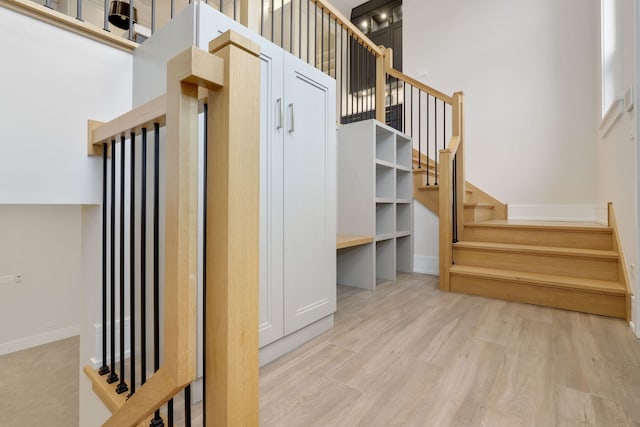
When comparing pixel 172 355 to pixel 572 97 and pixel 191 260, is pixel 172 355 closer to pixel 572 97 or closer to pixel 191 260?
pixel 191 260

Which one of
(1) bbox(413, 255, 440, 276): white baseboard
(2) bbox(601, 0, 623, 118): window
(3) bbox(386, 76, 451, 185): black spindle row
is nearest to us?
(2) bbox(601, 0, 623, 118): window

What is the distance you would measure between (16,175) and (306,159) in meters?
1.20

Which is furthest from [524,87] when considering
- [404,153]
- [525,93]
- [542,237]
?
[542,237]

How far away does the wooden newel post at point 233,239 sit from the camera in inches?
23.9

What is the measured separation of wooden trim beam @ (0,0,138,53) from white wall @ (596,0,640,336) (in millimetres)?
2421

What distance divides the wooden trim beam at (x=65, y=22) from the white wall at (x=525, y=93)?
9.31 ft

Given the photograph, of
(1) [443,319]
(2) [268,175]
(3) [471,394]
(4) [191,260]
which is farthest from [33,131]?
(1) [443,319]

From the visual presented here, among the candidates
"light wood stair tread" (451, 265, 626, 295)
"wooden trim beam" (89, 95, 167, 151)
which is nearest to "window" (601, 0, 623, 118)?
"light wood stair tread" (451, 265, 626, 295)

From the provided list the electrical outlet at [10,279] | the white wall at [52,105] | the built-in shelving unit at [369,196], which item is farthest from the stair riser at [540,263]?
the electrical outlet at [10,279]

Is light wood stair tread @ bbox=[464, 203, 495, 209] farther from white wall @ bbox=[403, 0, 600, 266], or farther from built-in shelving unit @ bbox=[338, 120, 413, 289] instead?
built-in shelving unit @ bbox=[338, 120, 413, 289]

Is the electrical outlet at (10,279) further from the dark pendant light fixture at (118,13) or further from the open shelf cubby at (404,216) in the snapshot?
the open shelf cubby at (404,216)

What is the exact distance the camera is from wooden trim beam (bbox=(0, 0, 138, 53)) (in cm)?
108

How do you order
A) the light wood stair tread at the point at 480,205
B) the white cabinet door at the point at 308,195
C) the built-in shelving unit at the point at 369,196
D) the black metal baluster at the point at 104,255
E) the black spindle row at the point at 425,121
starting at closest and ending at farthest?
1. the black metal baluster at the point at 104,255
2. the white cabinet door at the point at 308,195
3. the built-in shelving unit at the point at 369,196
4. the light wood stair tread at the point at 480,205
5. the black spindle row at the point at 425,121

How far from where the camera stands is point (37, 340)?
2801mm
